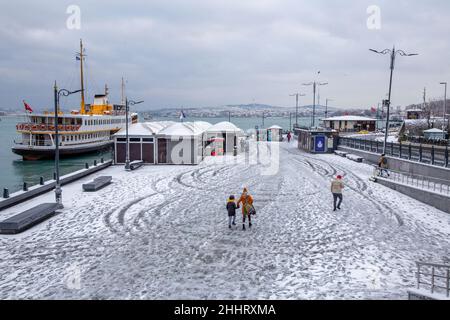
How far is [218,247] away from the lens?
12648 millimetres

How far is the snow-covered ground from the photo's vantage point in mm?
9688

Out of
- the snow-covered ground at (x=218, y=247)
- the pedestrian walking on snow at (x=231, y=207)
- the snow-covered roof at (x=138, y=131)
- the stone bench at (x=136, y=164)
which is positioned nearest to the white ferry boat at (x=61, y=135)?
the snow-covered roof at (x=138, y=131)

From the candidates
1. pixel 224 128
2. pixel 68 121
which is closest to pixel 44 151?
pixel 68 121

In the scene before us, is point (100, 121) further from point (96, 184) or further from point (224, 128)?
point (96, 184)

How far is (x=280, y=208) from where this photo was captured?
709 inches

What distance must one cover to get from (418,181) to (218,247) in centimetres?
1601

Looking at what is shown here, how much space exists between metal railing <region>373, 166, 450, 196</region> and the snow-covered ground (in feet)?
3.89

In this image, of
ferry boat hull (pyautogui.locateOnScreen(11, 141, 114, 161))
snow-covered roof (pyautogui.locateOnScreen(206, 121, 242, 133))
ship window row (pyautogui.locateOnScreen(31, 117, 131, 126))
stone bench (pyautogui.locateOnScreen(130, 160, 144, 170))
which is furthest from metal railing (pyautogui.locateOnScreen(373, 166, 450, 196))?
ship window row (pyautogui.locateOnScreen(31, 117, 131, 126))

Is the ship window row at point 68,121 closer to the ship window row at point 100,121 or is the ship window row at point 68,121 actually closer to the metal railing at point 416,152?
the ship window row at point 100,121

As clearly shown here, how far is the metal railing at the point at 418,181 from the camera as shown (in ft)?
64.6

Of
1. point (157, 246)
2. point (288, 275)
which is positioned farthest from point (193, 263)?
point (288, 275)

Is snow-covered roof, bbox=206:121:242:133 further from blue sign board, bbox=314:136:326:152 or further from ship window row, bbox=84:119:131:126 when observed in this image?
ship window row, bbox=84:119:131:126

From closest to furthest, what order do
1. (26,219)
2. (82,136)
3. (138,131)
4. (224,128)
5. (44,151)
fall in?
(26,219) → (138,131) → (224,128) → (44,151) → (82,136)
